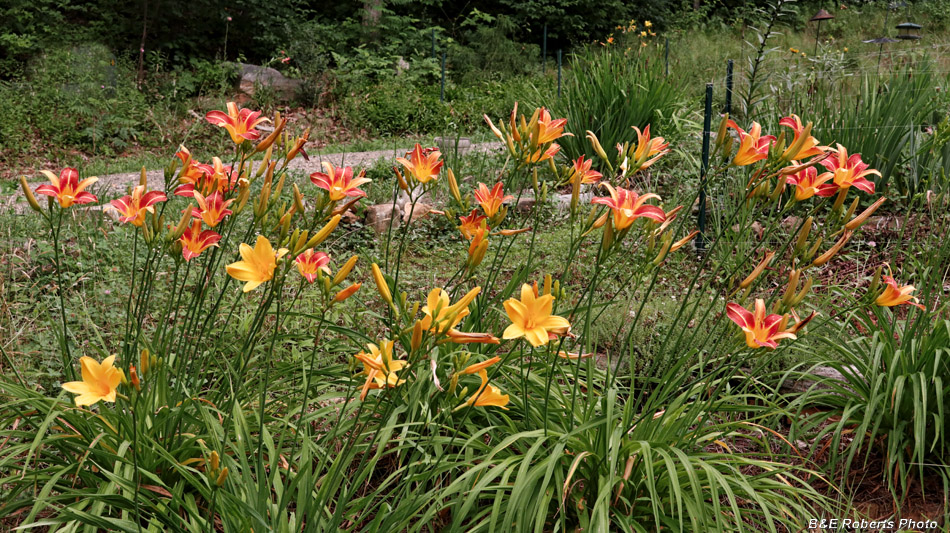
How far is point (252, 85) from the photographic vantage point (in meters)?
8.90

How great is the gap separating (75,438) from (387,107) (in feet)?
23.8

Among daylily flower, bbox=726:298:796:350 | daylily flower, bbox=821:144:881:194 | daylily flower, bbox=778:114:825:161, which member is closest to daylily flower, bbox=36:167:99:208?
daylily flower, bbox=726:298:796:350

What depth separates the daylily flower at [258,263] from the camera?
52.8 inches

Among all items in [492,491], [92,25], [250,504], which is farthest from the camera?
[92,25]

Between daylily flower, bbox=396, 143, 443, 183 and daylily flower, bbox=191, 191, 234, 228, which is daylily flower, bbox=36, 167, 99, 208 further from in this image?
daylily flower, bbox=396, 143, 443, 183

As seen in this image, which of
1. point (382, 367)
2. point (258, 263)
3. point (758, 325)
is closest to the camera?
point (382, 367)

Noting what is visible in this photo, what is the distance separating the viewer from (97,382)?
4.33 ft

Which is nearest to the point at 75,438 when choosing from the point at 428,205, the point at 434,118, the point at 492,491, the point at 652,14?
the point at 492,491

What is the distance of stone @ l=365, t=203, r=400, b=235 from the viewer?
455 centimetres

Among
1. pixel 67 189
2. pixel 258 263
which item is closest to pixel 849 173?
pixel 258 263

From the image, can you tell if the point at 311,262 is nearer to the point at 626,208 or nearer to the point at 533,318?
the point at 533,318

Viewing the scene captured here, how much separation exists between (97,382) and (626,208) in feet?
3.66

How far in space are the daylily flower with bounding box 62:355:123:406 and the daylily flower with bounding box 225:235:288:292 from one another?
0.90 ft

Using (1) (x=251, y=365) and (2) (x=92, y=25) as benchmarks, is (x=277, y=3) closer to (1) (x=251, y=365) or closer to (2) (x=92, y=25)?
(2) (x=92, y=25)
